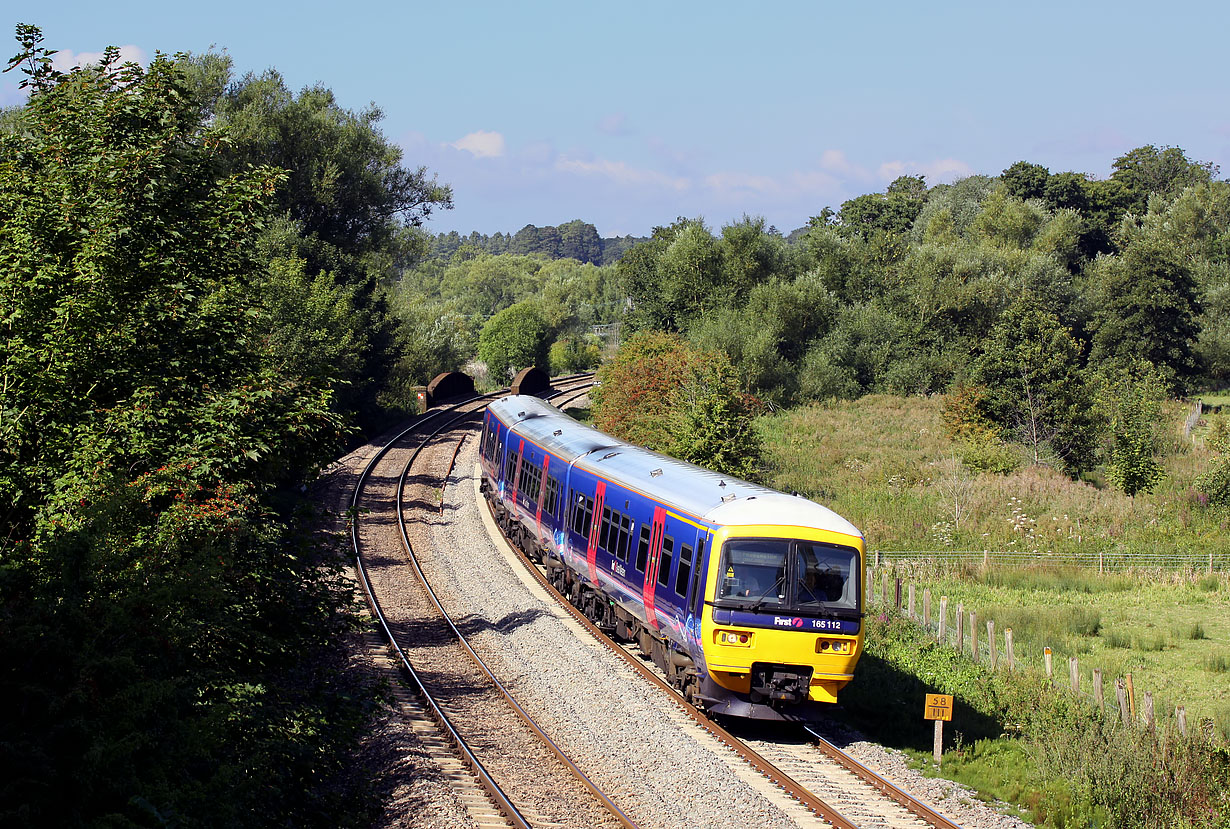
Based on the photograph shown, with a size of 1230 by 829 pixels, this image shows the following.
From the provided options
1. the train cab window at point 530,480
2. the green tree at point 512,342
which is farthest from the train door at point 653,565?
the green tree at point 512,342

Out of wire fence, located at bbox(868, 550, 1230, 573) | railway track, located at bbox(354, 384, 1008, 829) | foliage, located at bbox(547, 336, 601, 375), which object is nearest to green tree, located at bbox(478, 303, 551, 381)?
foliage, located at bbox(547, 336, 601, 375)

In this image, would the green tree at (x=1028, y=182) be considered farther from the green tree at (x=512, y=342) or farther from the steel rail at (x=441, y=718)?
the steel rail at (x=441, y=718)

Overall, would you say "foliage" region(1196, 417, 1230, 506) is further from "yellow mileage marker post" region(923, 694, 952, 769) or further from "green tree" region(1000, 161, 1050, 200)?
"green tree" region(1000, 161, 1050, 200)

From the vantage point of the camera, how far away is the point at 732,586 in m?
12.6

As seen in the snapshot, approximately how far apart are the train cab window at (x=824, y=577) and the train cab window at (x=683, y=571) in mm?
1544

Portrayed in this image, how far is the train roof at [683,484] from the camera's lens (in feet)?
42.4

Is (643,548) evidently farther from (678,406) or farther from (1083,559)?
(1083,559)

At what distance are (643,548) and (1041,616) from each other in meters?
11.2

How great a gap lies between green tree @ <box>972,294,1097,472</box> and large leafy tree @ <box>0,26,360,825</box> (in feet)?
109

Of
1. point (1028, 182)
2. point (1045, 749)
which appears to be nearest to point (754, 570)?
Answer: point (1045, 749)

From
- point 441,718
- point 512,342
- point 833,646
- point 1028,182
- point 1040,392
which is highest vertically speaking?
point 1028,182

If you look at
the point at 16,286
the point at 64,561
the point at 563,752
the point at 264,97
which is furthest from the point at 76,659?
the point at 264,97

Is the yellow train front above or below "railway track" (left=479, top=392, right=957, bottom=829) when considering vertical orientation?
above

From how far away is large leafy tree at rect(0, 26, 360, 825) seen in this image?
24.8ft
